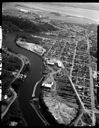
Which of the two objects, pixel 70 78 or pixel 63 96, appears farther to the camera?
pixel 70 78

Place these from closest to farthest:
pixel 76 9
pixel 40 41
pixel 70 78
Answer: pixel 70 78, pixel 76 9, pixel 40 41

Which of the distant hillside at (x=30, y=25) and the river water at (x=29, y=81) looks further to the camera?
the distant hillside at (x=30, y=25)

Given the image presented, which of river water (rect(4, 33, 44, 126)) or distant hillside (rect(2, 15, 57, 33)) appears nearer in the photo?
river water (rect(4, 33, 44, 126))

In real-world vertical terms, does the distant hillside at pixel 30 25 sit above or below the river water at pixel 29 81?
above

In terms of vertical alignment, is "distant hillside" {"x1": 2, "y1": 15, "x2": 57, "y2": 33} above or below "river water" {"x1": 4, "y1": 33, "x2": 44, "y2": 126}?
above

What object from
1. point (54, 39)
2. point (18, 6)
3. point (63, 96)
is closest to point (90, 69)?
point (63, 96)

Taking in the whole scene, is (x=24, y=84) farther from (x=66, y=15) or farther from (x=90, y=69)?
(x=66, y=15)

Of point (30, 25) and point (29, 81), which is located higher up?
point (30, 25)

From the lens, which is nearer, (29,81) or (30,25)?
(29,81)
